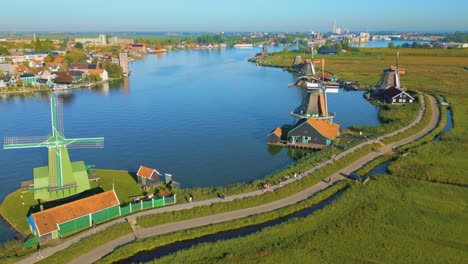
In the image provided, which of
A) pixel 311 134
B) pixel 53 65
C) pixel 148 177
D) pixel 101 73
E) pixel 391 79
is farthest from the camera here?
pixel 53 65

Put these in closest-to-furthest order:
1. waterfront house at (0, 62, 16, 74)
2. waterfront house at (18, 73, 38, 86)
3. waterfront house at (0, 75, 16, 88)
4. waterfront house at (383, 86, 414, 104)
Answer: waterfront house at (383, 86, 414, 104), waterfront house at (0, 75, 16, 88), waterfront house at (18, 73, 38, 86), waterfront house at (0, 62, 16, 74)

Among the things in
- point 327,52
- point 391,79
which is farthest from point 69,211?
point 327,52

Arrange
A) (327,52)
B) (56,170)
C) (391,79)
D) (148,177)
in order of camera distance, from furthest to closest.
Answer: (327,52)
(391,79)
(148,177)
(56,170)

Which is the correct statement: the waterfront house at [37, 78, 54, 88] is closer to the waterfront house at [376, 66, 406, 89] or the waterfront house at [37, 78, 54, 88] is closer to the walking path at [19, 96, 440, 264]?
the walking path at [19, 96, 440, 264]

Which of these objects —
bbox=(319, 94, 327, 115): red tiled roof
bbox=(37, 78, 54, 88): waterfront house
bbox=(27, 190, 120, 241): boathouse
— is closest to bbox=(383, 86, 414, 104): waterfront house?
bbox=(319, 94, 327, 115): red tiled roof

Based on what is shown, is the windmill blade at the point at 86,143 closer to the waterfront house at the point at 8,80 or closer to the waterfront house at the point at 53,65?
the waterfront house at the point at 8,80

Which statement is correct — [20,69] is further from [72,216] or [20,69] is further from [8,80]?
[72,216]

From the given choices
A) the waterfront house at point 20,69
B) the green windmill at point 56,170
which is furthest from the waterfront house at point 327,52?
the green windmill at point 56,170
